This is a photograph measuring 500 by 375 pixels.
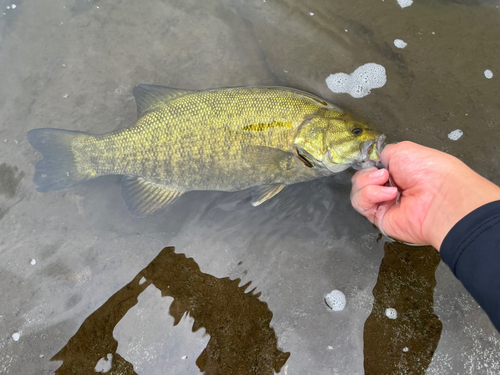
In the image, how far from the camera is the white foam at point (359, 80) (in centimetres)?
291

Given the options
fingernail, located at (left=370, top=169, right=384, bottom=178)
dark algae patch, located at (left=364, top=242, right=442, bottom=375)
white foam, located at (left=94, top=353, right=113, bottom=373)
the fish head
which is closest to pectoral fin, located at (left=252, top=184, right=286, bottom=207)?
the fish head

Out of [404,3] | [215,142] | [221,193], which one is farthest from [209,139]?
[404,3]

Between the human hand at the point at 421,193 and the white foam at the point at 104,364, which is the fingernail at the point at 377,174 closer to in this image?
the human hand at the point at 421,193

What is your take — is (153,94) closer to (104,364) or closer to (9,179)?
(9,179)

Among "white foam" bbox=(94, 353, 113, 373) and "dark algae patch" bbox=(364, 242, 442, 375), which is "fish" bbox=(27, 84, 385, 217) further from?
"white foam" bbox=(94, 353, 113, 373)

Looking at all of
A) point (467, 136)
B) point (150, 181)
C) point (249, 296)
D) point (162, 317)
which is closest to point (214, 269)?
point (249, 296)

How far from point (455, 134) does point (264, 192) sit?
1.89m

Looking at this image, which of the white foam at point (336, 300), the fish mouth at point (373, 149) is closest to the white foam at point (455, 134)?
the fish mouth at point (373, 149)

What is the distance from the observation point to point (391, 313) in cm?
238

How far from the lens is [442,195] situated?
1.87 metres

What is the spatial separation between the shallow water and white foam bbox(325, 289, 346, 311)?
5 cm

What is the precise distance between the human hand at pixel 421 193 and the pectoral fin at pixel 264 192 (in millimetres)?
683

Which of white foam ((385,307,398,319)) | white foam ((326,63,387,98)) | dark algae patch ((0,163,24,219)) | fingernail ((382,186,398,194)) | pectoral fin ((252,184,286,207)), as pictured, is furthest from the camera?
white foam ((326,63,387,98))

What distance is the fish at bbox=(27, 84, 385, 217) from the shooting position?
2.46 metres
